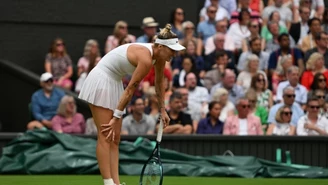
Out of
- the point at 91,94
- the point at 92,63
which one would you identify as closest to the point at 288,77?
the point at 92,63

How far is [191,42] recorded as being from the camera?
18.3 meters

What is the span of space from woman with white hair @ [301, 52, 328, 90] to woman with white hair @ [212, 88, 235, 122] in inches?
71.1

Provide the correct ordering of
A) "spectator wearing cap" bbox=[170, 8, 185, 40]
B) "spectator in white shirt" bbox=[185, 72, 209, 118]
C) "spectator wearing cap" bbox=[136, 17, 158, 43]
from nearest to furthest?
"spectator in white shirt" bbox=[185, 72, 209, 118] → "spectator wearing cap" bbox=[136, 17, 158, 43] → "spectator wearing cap" bbox=[170, 8, 185, 40]

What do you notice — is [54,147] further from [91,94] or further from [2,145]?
[91,94]

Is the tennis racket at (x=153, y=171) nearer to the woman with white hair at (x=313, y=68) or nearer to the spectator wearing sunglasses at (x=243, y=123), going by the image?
the spectator wearing sunglasses at (x=243, y=123)

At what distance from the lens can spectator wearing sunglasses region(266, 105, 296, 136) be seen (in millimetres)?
16469

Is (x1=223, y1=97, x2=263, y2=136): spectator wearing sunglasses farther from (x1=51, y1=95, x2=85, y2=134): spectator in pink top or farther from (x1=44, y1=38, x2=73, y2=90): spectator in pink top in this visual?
(x1=44, y1=38, x2=73, y2=90): spectator in pink top

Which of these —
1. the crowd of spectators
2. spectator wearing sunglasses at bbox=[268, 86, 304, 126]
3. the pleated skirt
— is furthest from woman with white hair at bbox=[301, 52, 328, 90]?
the pleated skirt

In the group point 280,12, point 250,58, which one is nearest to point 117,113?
point 250,58

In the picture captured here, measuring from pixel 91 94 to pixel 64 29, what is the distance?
30.4 ft

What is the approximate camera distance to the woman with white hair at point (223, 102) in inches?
665

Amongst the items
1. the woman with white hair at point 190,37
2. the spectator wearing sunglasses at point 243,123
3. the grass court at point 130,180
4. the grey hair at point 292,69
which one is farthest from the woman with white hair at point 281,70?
the grass court at point 130,180

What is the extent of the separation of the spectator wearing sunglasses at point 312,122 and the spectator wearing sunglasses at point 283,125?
0.47 ft

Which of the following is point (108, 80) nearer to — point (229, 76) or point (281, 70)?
point (229, 76)
